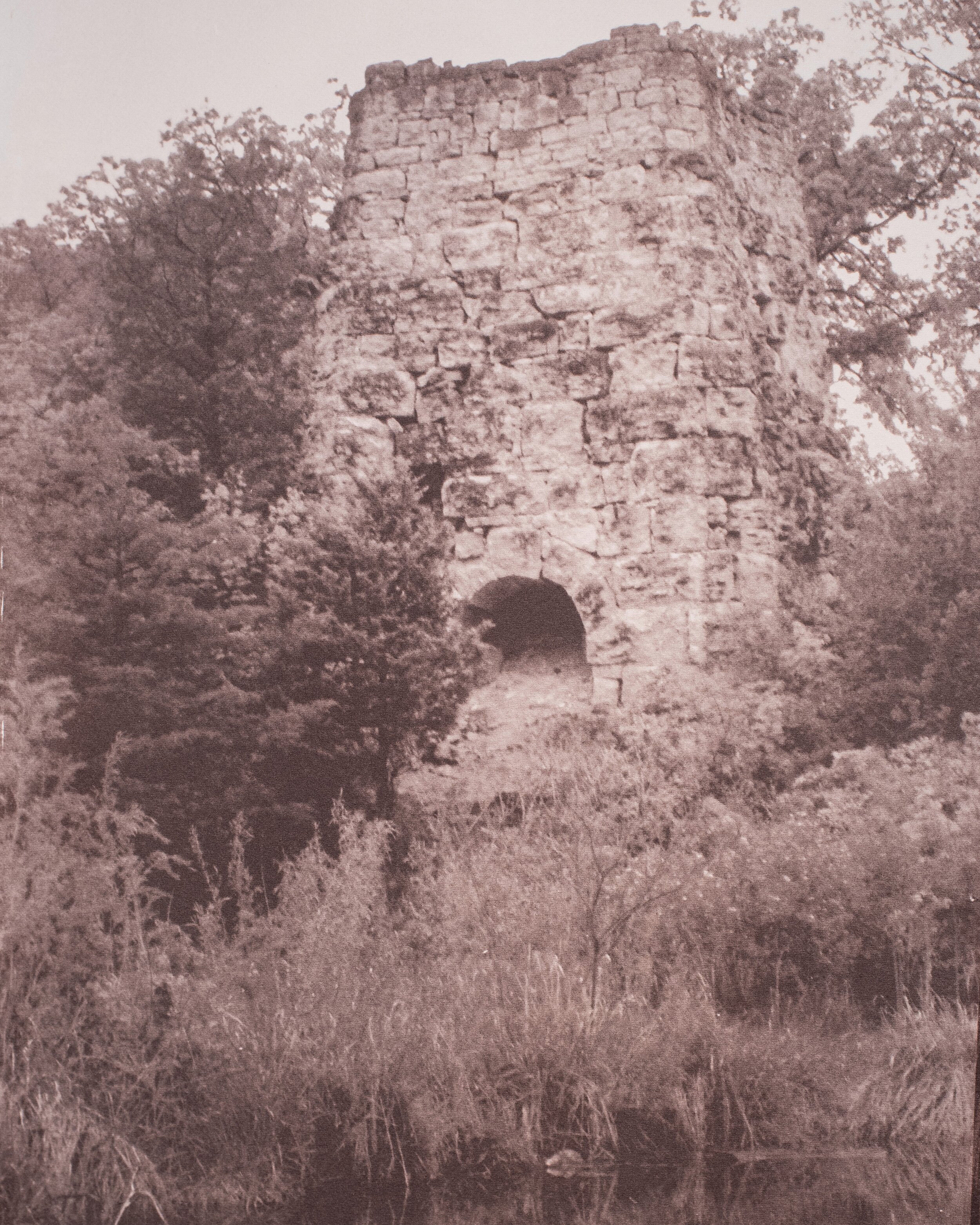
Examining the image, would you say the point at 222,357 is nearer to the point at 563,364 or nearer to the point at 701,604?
the point at 563,364

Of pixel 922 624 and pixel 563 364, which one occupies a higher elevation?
pixel 563 364

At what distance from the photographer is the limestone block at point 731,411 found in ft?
30.6

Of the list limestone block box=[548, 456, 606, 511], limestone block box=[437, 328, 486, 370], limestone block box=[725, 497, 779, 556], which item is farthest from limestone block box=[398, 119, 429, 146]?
limestone block box=[725, 497, 779, 556]

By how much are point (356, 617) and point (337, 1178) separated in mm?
4163

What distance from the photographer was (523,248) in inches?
377


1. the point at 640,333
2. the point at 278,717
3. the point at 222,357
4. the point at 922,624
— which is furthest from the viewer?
the point at 640,333

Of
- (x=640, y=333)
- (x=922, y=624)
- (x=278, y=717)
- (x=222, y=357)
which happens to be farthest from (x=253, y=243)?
(x=922, y=624)

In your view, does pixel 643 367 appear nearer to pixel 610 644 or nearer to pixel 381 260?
pixel 610 644

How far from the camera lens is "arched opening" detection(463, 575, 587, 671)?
9.53 meters

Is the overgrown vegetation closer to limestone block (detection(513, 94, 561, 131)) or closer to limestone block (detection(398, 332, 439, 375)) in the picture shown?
limestone block (detection(398, 332, 439, 375))

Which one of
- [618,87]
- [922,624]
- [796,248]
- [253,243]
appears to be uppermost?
[618,87]

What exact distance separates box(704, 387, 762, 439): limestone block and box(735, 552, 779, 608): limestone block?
96 cm

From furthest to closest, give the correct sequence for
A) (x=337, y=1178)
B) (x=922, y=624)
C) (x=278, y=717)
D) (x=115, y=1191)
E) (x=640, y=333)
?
(x=640, y=333) → (x=922, y=624) → (x=278, y=717) → (x=337, y=1178) → (x=115, y=1191)

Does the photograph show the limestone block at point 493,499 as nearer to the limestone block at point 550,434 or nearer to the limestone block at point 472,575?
the limestone block at point 550,434
